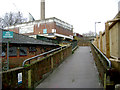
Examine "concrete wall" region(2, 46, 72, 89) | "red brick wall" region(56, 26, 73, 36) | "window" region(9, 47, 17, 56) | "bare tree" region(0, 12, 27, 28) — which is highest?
"bare tree" region(0, 12, 27, 28)

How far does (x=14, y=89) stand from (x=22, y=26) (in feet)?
89.6

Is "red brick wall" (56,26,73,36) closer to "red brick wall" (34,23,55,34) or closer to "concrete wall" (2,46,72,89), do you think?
"red brick wall" (34,23,55,34)

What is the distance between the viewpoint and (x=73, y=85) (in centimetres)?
508

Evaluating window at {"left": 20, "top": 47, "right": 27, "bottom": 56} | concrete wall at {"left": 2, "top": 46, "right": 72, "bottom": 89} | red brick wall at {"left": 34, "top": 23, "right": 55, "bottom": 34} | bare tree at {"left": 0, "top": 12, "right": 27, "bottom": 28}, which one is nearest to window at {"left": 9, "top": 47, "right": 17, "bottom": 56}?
window at {"left": 20, "top": 47, "right": 27, "bottom": 56}

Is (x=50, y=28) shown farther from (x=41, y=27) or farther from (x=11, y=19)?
(x=11, y=19)

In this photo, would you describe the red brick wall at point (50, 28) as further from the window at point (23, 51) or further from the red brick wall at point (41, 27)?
the window at point (23, 51)

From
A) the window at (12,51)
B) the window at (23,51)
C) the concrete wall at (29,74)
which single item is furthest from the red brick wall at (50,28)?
the concrete wall at (29,74)

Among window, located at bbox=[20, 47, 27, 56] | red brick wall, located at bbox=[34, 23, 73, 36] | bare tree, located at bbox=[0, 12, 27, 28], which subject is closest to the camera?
window, located at bbox=[20, 47, 27, 56]

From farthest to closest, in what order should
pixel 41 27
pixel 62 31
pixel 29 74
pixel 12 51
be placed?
pixel 62 31, pixel 41 27, pixel 12 51, pixel 29 74

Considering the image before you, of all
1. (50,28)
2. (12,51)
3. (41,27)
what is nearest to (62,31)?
(50,28)

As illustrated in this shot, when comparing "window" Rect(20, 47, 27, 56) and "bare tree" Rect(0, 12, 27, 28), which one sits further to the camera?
"bare tree" Rect(0, 12, 27, 28)

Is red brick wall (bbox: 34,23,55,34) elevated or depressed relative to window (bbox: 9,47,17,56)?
elevated

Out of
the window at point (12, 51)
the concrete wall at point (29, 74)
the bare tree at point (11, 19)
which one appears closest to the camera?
the concrete wall at point (29, 74)

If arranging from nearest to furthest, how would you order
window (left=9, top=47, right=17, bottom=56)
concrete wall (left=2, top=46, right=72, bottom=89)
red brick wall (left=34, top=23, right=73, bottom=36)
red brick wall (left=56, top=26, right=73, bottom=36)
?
1. concrete wall (left=2, top=46, right=72, bottom=89)
2. window (left=9, top=47, right=17, bottom=56)
3. red brick wall (left=34, top=23, right=73, bottom=36)
4. red brick wall (left=56, top=26, right=73, bottom=36)
